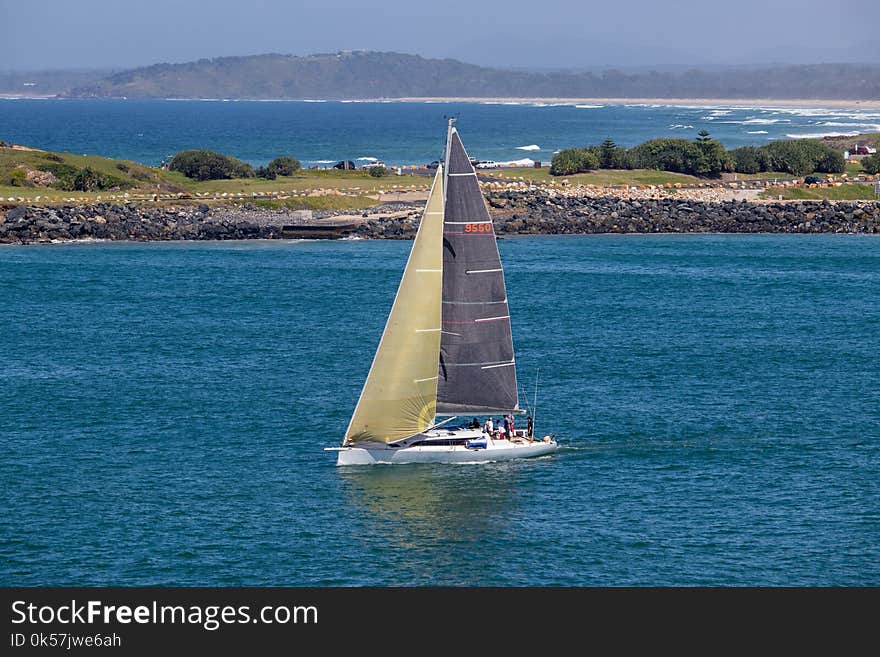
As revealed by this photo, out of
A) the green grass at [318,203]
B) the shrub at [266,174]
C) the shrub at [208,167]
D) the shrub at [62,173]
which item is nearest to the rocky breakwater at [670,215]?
the green grass at [318,203]

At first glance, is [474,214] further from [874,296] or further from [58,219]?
[58,219]

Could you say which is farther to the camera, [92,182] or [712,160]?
[712,160]

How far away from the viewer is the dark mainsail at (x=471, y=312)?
45.6 meters

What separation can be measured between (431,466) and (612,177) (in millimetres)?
93590

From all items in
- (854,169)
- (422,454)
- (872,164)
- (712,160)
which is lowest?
(422,454)

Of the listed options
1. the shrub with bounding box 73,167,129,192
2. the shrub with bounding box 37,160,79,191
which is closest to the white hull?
the shrub with bounding box 73,167,129,192

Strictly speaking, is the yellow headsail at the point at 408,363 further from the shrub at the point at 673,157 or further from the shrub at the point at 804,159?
the shrub at the point at 804,159

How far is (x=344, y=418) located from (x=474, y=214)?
10774 millimetres

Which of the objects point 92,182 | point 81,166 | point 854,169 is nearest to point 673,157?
point 854,169

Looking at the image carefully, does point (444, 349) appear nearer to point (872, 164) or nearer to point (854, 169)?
point (872, 164)

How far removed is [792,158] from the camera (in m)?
142

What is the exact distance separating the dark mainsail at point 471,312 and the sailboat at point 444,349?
0.03 m

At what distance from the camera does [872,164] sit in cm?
14362
